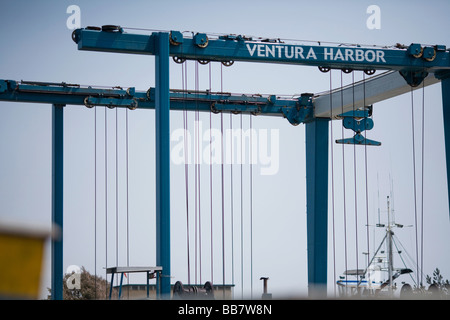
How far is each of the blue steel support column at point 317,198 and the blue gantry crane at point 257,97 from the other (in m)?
0.04

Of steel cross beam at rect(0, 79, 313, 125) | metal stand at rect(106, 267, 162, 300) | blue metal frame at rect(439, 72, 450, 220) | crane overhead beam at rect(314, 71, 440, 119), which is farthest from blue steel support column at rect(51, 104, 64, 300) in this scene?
blue metal frame at rect(439, 72, 450, 220)

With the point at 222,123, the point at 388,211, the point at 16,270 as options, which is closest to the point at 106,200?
the point at 222,123

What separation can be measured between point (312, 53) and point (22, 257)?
22.2 m

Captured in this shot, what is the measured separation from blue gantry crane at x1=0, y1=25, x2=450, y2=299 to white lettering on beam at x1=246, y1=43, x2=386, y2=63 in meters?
0.03

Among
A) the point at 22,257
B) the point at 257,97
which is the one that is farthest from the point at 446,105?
the point at 22,257

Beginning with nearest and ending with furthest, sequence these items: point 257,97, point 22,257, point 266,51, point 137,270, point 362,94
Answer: point 22,257 → point 137,270 → point 266,51 → point 362,94 → point 257,97

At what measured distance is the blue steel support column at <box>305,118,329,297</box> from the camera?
2978 cm

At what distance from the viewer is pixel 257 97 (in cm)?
3027

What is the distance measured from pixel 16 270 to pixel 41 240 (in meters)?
0.12

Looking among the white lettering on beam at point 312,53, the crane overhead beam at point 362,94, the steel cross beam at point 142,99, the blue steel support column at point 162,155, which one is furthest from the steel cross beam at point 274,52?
the steel cross beam at point 142,99

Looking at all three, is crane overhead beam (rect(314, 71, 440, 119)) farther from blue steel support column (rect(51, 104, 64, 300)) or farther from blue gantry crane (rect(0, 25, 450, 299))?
blue steel support column (rect(51, 104, 64, 300))

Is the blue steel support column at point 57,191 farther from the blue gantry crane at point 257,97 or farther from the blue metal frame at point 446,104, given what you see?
the blue metal frame at point 446,104

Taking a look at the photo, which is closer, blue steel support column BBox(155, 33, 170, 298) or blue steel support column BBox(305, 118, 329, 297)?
blue steel support column BBox(155, 33, 170, 298)

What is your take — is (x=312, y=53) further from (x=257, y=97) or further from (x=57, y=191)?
(x=57, y=191)
